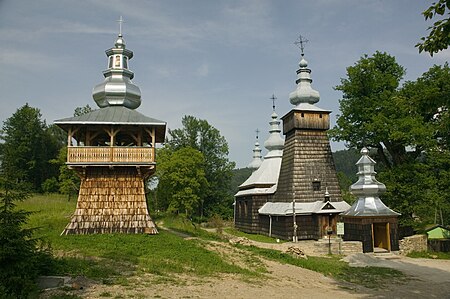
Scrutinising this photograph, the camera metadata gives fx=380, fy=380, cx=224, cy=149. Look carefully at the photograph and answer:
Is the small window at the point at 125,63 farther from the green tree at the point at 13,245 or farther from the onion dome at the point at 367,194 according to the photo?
the onion dome at the point at 367,194

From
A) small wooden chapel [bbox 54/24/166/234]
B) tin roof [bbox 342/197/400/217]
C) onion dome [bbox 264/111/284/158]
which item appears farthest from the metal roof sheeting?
onion dome [bbox 264/111/284/158]

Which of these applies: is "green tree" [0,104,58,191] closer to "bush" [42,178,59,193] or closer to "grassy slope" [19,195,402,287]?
"bush" [42,178,59,193]

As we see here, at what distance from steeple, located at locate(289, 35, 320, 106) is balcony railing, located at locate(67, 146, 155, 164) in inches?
622

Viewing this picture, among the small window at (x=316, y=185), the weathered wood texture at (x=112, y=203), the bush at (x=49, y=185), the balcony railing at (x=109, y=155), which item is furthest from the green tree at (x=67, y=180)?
the small window at (x=316, y=185)

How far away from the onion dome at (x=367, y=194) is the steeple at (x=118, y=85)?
14.0m

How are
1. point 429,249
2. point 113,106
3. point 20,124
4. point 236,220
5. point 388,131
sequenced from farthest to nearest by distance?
1. point 20,124
2. point 236,220
3. point 388,131
4. point 429,249
5. point 113,106

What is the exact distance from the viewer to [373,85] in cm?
2677

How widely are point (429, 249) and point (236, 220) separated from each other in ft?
66.7

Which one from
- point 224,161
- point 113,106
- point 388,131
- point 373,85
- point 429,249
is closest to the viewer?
point 113,106

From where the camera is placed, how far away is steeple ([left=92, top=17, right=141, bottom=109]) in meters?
21.3

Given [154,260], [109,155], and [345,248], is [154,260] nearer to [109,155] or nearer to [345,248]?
[109,155]

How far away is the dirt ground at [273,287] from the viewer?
9.69 meters

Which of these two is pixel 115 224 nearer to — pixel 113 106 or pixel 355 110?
pixel 113 106

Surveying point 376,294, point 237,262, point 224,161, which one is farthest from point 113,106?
point 224,161
